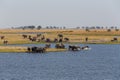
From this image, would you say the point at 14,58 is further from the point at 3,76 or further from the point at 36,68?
the point at 3,76

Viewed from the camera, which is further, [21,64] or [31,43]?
[31,43]

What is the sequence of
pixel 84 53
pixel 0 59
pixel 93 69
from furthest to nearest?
1. pixel 84 53
2. pixel 0 59
3. pixel 93 69

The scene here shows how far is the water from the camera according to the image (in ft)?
217

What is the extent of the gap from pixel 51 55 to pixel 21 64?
56.4ft

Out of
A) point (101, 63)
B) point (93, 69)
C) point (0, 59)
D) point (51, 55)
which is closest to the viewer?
point (93, 69)

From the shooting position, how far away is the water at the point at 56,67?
66.0m

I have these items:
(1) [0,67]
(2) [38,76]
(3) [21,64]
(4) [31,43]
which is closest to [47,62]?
(3) [21,64]

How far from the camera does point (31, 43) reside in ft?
434

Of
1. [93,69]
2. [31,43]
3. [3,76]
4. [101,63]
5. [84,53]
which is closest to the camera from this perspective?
[3,76]

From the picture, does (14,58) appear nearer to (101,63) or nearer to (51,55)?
(51,55)

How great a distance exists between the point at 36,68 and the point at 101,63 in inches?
543

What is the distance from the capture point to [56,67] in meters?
78.9

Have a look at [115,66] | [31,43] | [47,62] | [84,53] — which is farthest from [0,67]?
[31,43]

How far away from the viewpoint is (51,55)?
100 metres
